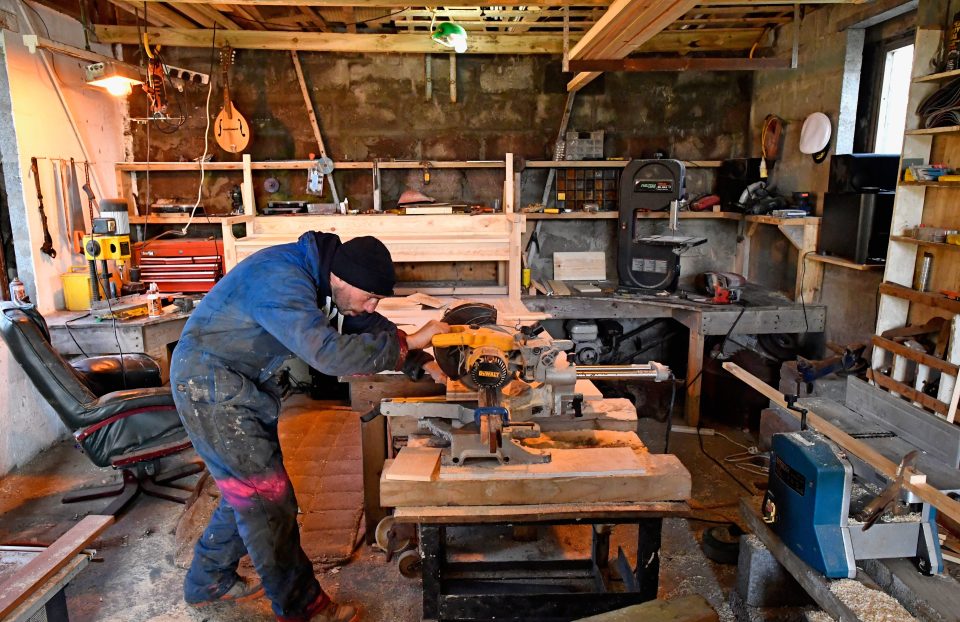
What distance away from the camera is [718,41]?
17.5ft

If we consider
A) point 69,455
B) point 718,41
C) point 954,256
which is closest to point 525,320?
point 954,256

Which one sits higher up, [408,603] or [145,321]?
[145,321]

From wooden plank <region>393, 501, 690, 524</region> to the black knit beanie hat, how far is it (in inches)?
29.4

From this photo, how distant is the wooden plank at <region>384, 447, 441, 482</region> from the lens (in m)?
1.82

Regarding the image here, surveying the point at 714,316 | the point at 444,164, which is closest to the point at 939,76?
the point at 714,316

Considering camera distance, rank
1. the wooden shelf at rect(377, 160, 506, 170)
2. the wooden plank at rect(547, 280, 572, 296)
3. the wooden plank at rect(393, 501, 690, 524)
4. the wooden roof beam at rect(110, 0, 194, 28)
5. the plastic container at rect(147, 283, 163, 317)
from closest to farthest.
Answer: the wooden plank at rect(393, 501, 690, 524) → the plastic container at rect(147, 283, 163, 317) → the wooden roof beam at rect(110, 0, 194, 28) → the wooden plank at rect(547, 280, 572, 296) → the wooden shelf at rect(377, 160, 506, 170)

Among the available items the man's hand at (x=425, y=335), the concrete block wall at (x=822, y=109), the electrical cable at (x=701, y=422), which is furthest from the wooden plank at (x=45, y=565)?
the concrete block wall at (x=822, y=109)

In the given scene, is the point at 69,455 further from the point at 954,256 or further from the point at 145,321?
the point at 954,256

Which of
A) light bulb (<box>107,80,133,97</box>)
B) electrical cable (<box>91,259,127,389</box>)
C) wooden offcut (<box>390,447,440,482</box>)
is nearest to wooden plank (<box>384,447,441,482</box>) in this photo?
wooden offcut (<box>390,447,440,482</box>)

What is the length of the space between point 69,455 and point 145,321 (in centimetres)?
98

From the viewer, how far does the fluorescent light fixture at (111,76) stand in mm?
3832

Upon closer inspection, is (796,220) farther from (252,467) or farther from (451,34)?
(252,467)

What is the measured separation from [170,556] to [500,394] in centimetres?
185

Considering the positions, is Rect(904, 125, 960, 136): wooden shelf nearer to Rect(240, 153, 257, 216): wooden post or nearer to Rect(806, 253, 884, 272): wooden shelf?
Rect(806, 253, 884, 272): wooden shelf
